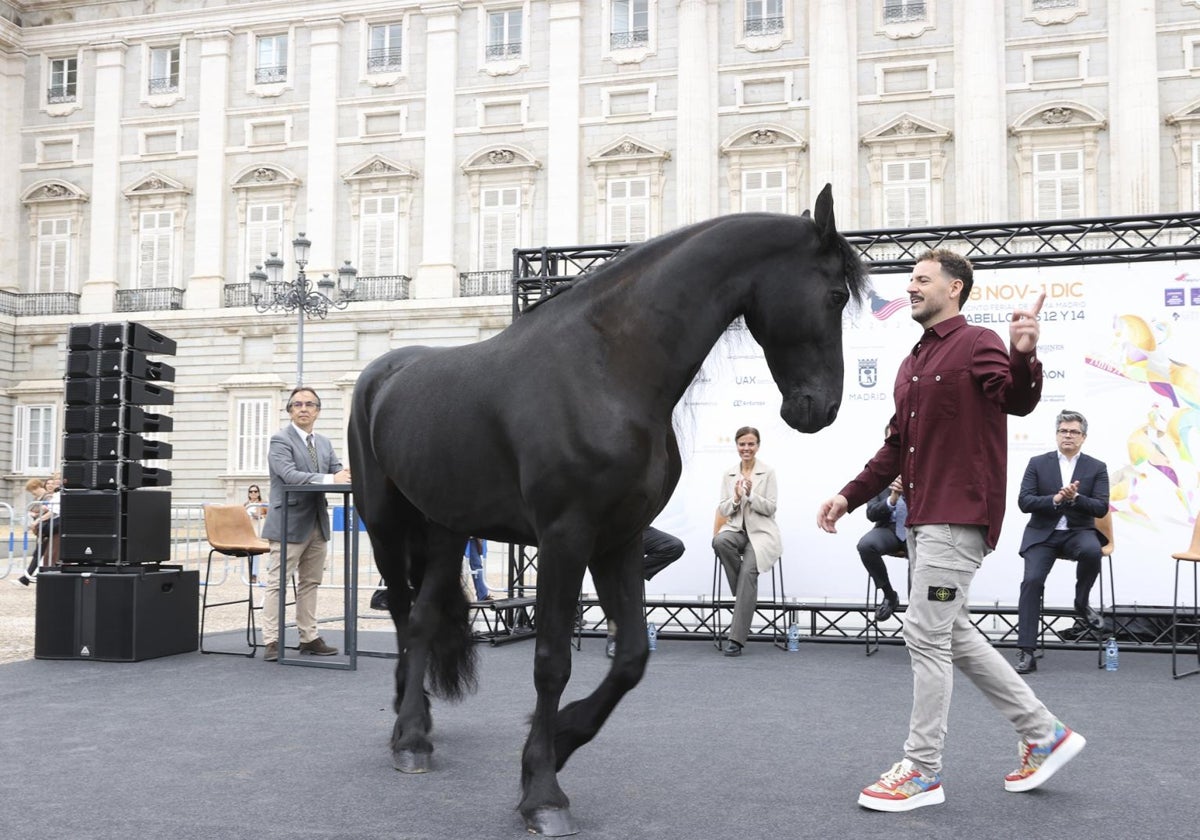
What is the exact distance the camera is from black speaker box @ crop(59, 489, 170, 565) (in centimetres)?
716

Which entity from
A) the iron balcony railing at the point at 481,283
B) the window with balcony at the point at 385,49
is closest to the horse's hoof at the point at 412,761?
the iron balcony railing at the point at 481,283

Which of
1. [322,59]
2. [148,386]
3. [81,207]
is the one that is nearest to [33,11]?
Answer: [81,207]

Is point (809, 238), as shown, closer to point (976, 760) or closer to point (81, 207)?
point (976, 760)

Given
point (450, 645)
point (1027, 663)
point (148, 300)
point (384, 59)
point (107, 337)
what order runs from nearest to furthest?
point (450, 645) → point (1027, 663) → point (107, 337) → point (384, 59) → point (148, 300)

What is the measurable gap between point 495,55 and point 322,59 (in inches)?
177

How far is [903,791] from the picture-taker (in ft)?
11.2

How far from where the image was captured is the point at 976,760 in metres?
4.21

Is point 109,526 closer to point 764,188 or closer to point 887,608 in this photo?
point 887,608

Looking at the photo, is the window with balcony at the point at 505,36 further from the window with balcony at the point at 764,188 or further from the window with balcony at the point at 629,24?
the window with balcony at the point at 764,188

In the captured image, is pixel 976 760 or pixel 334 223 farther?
pixel 334 223

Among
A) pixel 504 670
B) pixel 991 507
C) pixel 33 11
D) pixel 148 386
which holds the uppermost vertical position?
pixel 33 11

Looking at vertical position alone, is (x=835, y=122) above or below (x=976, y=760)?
above

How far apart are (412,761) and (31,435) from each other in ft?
94.0

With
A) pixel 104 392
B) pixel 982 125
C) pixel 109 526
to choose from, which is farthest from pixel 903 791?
pixel 982 125
